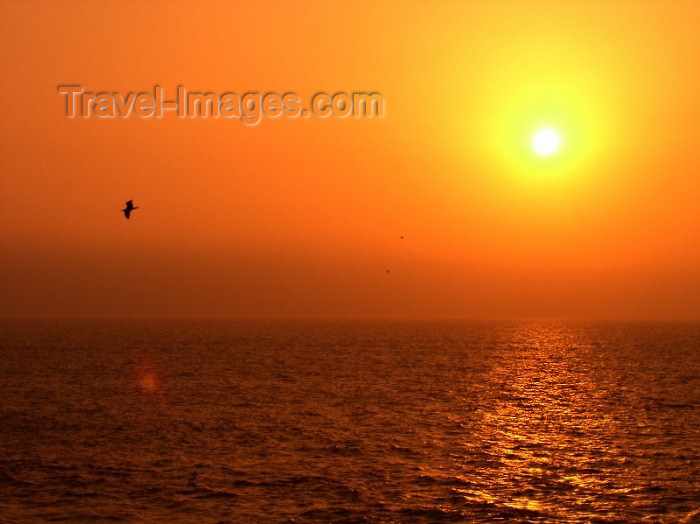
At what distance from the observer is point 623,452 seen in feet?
145

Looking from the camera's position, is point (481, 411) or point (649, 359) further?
point (649, 359)

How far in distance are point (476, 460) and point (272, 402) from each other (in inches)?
1074

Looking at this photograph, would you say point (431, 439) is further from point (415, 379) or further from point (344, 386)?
point (415, 379)

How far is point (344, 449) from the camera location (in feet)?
148

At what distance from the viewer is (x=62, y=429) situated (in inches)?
2007

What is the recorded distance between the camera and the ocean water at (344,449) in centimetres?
3375

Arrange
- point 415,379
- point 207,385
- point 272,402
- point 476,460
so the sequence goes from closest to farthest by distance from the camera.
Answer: point 476,460
point 272,402
point 207,385
point 415,379

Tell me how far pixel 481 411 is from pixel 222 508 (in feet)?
106

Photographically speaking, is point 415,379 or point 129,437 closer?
point 129,437

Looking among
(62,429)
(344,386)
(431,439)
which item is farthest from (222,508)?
(344,386)

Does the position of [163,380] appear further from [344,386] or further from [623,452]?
[623,452]

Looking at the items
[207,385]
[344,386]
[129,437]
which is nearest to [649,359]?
[344,386]

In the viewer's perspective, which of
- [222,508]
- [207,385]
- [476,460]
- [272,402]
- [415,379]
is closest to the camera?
[222,508]

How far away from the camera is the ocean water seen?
33.8 metres
